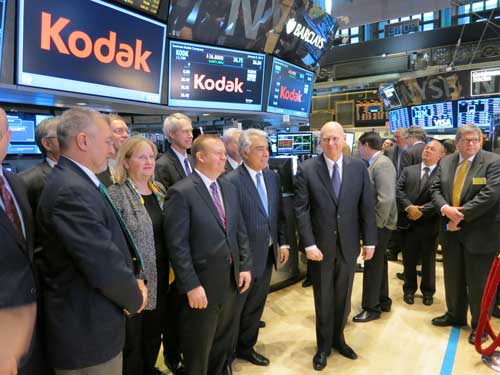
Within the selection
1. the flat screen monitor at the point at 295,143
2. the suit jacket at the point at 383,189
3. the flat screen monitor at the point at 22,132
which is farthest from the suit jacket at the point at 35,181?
the flat screen monitor at the point at 295,143

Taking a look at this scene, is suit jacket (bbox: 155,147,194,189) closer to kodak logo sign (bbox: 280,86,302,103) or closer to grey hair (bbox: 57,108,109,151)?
grey hair (bbox: 57,108,109,151)

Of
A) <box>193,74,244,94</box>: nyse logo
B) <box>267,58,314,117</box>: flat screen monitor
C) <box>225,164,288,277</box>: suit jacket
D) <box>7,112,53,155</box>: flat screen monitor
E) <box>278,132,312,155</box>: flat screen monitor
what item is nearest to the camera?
<box>225,164,288,277</box>: suit jacket

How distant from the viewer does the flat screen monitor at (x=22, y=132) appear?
3373 millimetres

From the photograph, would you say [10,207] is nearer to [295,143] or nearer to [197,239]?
[197,239]

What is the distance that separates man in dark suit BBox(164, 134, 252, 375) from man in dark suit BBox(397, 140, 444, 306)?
8.06 ft

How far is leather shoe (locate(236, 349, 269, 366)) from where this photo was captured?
290 centimetres

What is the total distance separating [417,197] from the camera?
4.11 m

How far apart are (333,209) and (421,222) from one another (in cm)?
179

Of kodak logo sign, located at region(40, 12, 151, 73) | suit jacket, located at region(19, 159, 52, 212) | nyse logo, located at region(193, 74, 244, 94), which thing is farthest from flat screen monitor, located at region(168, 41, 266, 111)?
suit jacket, located at region(19, 159, 52, 212)

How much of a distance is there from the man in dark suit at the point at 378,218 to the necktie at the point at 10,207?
2880 mm

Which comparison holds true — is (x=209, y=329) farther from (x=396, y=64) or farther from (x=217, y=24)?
(x=396, y=64)

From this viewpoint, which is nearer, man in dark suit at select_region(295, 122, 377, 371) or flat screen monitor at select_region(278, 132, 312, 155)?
man in dark suit at select_region(295, 122, 377, 371)

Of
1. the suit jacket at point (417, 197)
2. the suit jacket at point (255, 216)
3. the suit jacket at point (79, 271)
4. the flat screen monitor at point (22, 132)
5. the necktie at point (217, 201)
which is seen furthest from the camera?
the suit jacket at point (417, 197)

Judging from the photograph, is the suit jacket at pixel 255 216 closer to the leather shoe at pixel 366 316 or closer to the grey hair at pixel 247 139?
the grey hair at pixel 247 139
